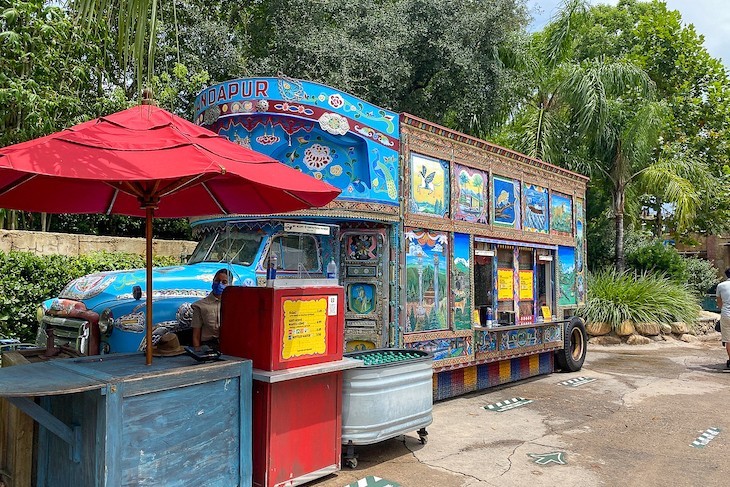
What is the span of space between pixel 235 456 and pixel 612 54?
27.5m

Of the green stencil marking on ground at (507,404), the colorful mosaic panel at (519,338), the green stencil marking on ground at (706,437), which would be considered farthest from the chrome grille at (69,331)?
the green stencil marking on ground at (706,437)

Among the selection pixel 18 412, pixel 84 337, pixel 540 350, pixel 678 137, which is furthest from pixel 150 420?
pixel 678 137

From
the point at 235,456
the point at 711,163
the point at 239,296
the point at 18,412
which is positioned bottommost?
the point at 235,456

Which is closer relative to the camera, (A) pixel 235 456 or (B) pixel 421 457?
(A) pixel 235 456

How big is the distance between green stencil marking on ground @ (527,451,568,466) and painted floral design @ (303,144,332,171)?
395 cm

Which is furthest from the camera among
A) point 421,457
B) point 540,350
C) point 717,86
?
point 717,86

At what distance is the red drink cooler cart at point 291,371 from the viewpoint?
177 inches

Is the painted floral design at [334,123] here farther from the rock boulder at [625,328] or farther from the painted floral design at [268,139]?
the rock boulder at [625,328]

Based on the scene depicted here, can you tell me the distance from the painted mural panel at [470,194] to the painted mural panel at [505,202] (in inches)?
10.8

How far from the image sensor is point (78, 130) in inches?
151

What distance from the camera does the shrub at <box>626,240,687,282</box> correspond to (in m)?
19.2

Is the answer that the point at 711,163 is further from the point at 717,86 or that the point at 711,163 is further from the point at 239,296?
the point at 239,296

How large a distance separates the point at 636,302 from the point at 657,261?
4.25 metres

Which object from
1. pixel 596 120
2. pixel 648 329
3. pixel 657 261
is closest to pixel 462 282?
pixel 648 329
